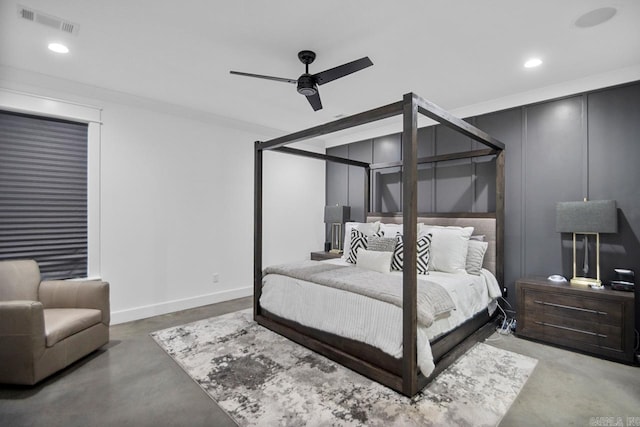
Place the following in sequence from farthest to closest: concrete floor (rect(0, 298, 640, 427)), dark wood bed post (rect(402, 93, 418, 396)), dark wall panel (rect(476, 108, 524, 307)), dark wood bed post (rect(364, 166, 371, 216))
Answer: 1. dark wood bed post (rect(364, 166, 371, 216))
2. dark wall panel (rect(476, 108, 524, 307))
3. dark wood bed post (rect(402, 93, 418, 396))
4. concrete floor (rect(0, 298, 640, 427))

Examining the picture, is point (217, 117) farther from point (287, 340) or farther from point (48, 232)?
point (287, 340)

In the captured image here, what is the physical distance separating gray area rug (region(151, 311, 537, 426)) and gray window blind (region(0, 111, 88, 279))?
154cm

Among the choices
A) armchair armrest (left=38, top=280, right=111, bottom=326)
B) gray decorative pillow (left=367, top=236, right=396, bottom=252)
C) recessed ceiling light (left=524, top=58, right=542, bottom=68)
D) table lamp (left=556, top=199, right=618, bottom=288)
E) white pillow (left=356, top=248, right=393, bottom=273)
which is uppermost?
recessed ceiling light (left=524, top=58, right=542, bottom=68)

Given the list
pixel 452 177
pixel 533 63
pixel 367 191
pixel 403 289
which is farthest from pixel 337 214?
pixel 533 63

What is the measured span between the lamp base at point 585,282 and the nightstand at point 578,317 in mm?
83

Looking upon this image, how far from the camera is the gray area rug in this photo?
6.49ft

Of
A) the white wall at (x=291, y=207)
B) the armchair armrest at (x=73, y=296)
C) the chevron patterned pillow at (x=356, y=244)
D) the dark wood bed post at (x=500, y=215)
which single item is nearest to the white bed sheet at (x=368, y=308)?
the dark wood bed post at (x=500, y=215)

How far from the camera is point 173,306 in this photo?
163 inches

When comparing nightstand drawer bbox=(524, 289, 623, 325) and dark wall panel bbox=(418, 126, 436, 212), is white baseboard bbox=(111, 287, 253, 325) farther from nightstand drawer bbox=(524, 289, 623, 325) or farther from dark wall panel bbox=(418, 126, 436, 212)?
nightstand drawer bbox=(524, 289, 623, 325)

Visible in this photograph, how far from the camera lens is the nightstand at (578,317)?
2.68 m

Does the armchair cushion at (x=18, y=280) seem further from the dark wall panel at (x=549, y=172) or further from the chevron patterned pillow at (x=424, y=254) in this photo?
the dark wall panel at (x=549, y=172)

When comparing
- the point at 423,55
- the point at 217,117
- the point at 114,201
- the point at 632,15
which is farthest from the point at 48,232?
the point at 632,15

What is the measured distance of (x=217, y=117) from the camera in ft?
15.1

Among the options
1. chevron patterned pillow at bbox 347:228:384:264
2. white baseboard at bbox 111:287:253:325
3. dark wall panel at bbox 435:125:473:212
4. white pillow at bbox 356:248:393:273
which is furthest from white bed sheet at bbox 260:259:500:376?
white baseboard at bbox 111:287:253:325
